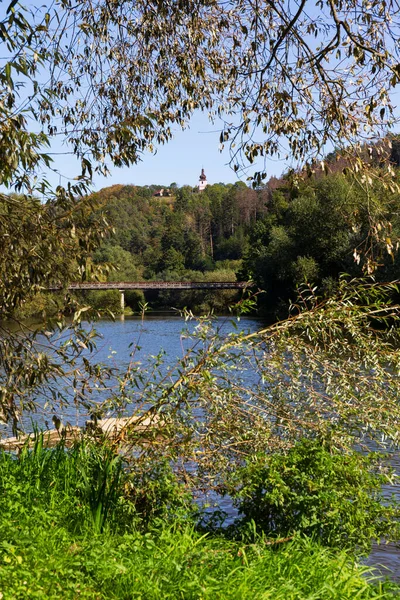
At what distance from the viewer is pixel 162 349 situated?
5598mm

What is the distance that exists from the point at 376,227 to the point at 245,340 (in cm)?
128

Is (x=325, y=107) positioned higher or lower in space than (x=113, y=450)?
higher

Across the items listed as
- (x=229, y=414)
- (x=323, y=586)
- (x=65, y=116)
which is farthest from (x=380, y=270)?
(x=323, y=586)

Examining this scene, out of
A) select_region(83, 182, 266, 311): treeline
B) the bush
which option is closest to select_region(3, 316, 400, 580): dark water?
the bush

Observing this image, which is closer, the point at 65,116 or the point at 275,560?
the point at 275,560

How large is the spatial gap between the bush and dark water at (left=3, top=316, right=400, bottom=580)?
0.31 metres

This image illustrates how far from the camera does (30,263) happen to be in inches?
185

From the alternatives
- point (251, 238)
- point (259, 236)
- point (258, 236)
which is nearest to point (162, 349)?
point (259, 236)

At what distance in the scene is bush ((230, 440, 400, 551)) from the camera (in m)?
4.64

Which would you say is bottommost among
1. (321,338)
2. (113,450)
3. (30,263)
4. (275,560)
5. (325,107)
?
(275,560)

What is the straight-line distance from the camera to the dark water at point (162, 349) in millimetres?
5789

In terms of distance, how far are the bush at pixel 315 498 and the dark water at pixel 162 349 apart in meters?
0.31

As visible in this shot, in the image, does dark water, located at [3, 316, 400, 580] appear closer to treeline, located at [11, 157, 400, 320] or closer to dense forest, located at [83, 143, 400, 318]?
treeline, located at [11, 157, 400, 320]

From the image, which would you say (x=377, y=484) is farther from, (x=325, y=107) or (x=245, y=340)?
(x=325, y=107)
